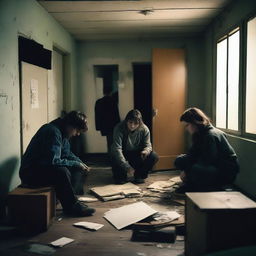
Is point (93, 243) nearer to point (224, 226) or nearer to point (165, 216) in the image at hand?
point (165, 216)

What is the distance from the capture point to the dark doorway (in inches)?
279

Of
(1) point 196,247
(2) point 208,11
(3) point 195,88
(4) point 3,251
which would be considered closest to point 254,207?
(1) point 196,247

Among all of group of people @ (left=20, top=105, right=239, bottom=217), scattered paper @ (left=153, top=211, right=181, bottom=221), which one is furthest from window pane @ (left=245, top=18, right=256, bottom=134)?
scattered paper @ (left=153, top=211, right=181, bottom=221)

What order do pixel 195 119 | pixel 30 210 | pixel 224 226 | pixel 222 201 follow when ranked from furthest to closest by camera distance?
pixel 195 119 < pixel 30 210 < pixel 222 201 < pixel 224 226

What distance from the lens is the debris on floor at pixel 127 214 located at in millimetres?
2732

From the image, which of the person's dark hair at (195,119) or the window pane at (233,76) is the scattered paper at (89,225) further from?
the window pane at (233,76)

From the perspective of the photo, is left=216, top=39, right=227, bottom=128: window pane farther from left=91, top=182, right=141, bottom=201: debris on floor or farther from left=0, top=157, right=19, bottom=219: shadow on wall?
left=0, top=157, right=19, bottom=219: shadow on wall

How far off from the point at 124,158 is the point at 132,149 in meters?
0.20

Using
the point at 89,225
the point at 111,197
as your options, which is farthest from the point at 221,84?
the point at 89,225

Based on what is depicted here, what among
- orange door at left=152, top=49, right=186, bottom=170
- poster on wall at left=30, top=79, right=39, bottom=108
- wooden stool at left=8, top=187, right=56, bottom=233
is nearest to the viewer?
wooden stool at left=8, top=187, right=56, bottom=233

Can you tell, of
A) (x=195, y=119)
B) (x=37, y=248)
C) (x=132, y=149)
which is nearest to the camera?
(x=37, y=248)

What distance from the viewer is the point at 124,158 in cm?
429

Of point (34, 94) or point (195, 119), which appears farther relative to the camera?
point (34, 94)

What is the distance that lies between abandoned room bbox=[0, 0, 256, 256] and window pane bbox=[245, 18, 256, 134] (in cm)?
2
